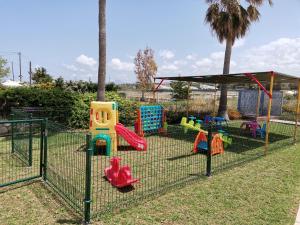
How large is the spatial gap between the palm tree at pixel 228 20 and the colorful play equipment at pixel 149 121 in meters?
6.65

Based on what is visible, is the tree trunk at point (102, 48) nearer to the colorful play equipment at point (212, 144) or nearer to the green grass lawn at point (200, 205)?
the colorful play equipment at point (212, 144)

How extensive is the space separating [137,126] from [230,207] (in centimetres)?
633

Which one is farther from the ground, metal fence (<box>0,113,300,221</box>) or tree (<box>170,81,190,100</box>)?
tree (<box>170,81,190,100</box>)

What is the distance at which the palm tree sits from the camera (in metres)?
15.4

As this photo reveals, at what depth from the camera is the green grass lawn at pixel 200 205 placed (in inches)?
149

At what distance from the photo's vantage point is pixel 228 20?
1543 centimetres

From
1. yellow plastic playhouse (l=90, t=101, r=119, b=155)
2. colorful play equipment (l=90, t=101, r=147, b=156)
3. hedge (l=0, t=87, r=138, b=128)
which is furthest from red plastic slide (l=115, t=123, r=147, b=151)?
hedge (l=0, t=87, r=138, b=128)

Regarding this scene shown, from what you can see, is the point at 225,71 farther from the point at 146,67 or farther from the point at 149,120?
the point at 146,67

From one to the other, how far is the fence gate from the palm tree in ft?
39.5

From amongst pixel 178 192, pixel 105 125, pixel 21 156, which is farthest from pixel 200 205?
pixel 21 156

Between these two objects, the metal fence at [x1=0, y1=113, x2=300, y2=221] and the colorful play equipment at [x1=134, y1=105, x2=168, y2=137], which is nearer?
the metal fence at [x1=0, y1=113, x2=300, y2=221]

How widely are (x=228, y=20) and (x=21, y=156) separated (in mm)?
13406

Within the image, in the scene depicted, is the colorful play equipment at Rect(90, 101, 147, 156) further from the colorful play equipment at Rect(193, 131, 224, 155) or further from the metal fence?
the colorful play equipment at Rect(193, 131, 224, 155)

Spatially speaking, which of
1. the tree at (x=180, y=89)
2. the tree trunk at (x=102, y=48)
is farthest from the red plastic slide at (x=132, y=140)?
the tree at (x=180, y=89)
